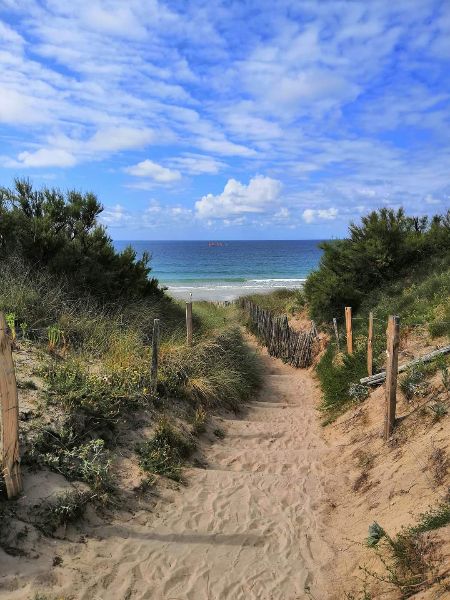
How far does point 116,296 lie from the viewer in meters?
11.7

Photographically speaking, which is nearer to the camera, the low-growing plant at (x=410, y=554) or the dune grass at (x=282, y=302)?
the low-growing plant at (x=410, y=554)

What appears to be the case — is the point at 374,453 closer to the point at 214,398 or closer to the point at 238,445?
the point at 238,445

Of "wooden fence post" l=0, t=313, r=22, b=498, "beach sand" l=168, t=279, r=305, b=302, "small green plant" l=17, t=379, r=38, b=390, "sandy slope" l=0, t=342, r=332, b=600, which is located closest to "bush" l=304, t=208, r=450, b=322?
"sandy slope" l=0, t=342, r=332, b=600

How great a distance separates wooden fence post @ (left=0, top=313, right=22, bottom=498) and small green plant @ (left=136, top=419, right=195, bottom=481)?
178 centimetres

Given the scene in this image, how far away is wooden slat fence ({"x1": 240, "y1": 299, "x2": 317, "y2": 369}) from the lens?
1355 centimetres

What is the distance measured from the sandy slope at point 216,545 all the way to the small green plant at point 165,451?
11.1 inches

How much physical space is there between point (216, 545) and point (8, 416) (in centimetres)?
255

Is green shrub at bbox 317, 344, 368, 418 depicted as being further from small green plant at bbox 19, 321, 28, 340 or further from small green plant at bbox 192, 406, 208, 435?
small green plant at bbox 19, 321, 28, 340

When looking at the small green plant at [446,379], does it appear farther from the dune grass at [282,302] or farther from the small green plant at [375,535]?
the dune grass at [282,302]

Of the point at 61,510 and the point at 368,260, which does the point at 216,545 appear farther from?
the point at 368,260

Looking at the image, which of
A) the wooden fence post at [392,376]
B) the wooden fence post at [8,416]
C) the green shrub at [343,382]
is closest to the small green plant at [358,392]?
the green shrub at [343,382]

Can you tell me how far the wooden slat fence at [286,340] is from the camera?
1355 cm

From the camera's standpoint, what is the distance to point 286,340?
14.2 metres

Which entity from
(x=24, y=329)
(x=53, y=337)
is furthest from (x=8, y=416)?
(x=24, y=329)
